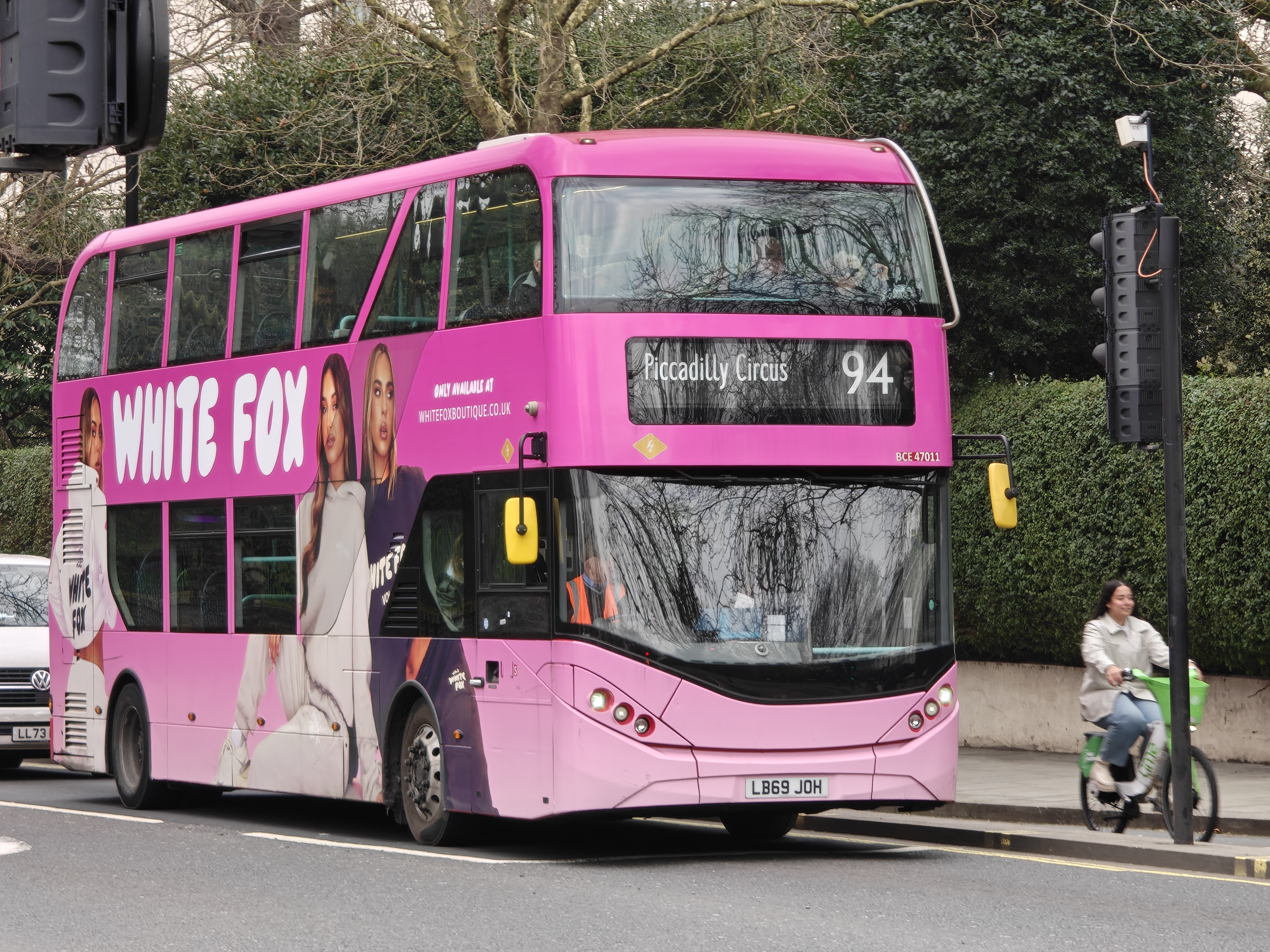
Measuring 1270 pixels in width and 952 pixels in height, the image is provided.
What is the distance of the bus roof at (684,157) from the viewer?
1177 cm

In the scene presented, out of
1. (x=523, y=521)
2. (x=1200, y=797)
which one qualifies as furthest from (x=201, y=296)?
(x=1200, y=797)

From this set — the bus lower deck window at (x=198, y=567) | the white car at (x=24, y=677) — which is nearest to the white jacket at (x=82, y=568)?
the bus lower deck window at (x=198, y=567)

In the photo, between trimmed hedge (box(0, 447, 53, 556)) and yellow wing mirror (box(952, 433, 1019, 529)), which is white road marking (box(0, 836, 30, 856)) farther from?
trimmed hedge (box(0, 447, 53, 556))

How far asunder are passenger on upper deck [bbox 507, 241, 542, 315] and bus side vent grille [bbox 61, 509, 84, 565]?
6655 millimetres

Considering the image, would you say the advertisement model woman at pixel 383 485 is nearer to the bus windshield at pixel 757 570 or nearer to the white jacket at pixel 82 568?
the bus windshield at pixel 757 570

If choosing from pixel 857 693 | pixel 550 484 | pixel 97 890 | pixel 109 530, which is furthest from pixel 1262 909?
pixel 109 530

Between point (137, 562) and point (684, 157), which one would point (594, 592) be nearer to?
point (684, 157)

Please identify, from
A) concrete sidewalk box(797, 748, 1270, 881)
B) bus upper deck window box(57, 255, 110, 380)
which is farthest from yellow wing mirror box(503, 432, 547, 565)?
bus upper deck window box(57, 255, 110, 380)

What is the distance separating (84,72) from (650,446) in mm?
6778

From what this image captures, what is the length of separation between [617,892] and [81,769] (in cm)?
828

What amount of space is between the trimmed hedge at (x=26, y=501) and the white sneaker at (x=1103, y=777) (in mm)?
20191

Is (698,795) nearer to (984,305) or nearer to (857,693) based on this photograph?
(857,693)

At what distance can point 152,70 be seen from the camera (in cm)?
496

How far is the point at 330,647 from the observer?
13797 millimetres
